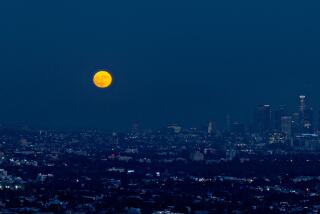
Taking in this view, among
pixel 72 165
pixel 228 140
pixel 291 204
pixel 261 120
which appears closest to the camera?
pixel 291 204

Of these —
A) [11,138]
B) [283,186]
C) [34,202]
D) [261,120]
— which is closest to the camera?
[34,202]

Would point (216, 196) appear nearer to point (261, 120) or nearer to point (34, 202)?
point (34, 202)

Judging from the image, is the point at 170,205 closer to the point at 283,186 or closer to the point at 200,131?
the point at 283,186

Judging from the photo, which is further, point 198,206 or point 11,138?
point 11,138

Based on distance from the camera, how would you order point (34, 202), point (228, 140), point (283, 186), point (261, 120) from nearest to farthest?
point (34, 202) → point (283, 186) → point (228, 140) → point (261, 120)

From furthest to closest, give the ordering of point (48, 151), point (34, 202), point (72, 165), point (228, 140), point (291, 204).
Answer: point (228, 140) → point (48, 151) → point (72, 165) → point (291, 204) → point (34, 202)

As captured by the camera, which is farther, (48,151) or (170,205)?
(48,151)

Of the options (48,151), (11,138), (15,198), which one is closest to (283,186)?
(15,198)

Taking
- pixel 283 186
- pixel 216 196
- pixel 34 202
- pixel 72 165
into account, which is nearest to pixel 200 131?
pixel 72 165

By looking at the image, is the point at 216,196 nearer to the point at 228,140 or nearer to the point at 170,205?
the point at 170,205
